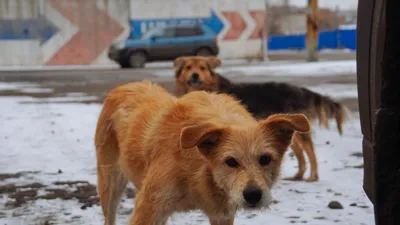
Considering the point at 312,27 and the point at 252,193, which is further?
the point at 312,27

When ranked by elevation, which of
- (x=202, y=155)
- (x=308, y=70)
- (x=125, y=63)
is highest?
(x=202, y=155)

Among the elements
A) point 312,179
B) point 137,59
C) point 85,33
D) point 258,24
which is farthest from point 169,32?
point 312,179

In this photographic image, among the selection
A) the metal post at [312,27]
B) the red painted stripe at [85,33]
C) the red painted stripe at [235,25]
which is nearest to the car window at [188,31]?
the metal post at [312,27]

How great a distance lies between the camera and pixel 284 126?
3.64 meters

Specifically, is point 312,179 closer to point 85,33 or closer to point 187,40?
point 187,40

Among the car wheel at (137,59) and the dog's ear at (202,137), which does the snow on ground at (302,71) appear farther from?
the dog's ear at (202,137)

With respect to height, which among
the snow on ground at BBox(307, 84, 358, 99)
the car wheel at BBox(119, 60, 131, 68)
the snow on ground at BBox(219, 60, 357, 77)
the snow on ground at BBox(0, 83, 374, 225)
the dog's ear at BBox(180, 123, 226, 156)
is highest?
the dog's ear at BBox(180, 123, 226, 156)

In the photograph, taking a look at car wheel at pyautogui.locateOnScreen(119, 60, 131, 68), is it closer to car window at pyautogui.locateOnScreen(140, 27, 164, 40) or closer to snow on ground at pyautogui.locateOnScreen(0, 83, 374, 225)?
car window at pyautogui.locateOnScreen(140, 27, 164, 40)

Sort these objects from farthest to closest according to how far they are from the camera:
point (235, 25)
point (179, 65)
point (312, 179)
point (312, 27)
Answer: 1. point (235, 25)
2. point (312, 27)
3. point (179, 65)
4. point (312, 179)

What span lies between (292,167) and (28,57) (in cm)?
2804

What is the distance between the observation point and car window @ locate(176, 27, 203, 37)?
3025cm

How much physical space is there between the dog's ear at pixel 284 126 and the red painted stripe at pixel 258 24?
33.0 metres

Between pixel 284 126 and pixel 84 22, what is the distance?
31382 millimetres

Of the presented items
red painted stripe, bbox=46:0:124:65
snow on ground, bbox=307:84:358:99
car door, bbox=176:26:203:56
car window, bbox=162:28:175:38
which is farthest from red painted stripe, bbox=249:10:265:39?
snow on ground, bbox=307:84:358:99
